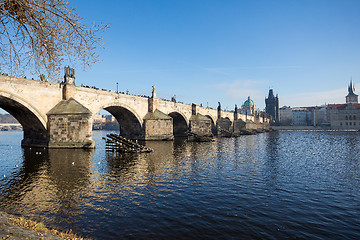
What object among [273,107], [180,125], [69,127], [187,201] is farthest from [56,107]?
[273,107]

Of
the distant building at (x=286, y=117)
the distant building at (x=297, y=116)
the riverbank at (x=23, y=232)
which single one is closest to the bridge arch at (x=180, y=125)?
the riverbank at (x=23, y=232)

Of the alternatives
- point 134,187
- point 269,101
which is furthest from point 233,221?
point 269,101

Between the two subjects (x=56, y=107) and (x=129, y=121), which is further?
(x=129, y=121)

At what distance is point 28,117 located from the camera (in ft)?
86.8

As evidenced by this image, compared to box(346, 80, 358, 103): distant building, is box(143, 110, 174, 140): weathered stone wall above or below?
below

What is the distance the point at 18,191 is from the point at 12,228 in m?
6.50

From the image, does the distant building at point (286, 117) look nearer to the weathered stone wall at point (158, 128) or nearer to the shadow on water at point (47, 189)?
the weathered stone wall at point (158, 128)

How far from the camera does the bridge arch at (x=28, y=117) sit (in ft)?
76.6

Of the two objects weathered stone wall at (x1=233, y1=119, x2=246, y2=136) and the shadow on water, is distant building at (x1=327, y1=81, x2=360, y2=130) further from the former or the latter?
the shadow on water

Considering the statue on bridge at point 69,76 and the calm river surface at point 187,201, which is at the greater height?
the statue on bridge at point 69,76

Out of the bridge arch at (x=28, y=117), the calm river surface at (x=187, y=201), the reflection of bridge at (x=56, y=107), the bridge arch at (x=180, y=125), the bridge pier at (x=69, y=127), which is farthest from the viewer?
the bridge arch at (x=180, y=125)

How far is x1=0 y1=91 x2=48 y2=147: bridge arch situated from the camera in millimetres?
23337

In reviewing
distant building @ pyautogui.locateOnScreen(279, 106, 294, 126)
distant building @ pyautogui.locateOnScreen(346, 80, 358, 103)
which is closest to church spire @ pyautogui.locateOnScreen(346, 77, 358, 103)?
distant building @ pyautogui.locateOnScreen(346, 80, 358, 103)

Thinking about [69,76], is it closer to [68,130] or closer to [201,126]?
[68,130]
